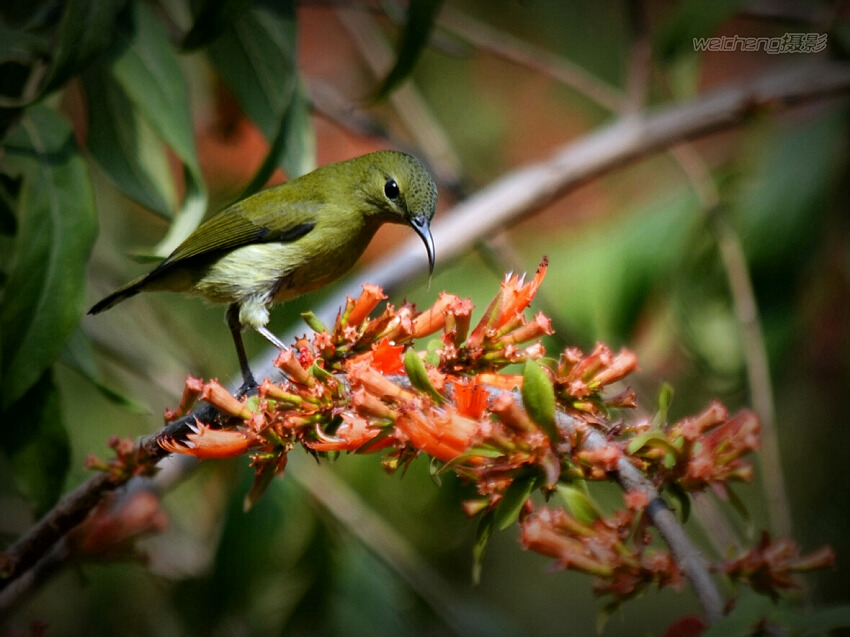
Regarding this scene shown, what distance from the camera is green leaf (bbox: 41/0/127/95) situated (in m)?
2.52

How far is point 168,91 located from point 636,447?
2.13m

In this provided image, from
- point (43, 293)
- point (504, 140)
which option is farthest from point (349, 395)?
point (504, 140)

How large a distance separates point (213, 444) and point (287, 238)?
1801 mm

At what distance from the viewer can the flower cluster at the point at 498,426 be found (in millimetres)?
1685

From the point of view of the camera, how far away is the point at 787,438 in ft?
22.5

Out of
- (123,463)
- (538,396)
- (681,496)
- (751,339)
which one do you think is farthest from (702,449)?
(751,339)

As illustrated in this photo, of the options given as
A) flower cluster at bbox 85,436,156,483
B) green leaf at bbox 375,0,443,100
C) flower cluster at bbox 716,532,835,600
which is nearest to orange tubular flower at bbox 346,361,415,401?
flower cluster at bbox 85,436,156,483

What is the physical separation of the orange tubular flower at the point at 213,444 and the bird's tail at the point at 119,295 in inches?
60.1

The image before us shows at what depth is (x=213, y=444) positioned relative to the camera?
1.90 meters

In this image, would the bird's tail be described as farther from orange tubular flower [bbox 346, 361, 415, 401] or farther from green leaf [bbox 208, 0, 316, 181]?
orange tubular flower [bbox 346, 361, 415, 401]

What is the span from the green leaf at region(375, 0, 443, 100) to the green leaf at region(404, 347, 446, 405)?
5.43ft

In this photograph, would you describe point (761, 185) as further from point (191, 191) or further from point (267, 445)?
point (267, 445)

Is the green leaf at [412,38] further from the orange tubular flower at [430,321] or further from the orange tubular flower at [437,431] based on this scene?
the orange tubular flower at [437,431]

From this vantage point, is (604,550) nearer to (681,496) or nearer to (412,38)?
(681,496)
